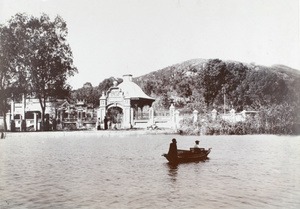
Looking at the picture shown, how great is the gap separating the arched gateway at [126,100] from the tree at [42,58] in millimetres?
647

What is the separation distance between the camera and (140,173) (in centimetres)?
474

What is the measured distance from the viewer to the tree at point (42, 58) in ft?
17.0

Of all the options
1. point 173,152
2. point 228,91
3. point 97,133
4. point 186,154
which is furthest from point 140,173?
point 228,91

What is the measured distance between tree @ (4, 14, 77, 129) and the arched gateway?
2.12 feet

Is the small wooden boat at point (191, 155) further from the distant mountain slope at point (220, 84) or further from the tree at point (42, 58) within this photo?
the tree at point (42, 58)

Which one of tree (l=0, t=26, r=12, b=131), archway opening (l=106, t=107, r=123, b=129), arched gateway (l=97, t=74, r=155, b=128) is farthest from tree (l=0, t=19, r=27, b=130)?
archway opening (l=106, t=107, r=123, b=129)

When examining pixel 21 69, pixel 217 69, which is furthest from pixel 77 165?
pixel 217 69

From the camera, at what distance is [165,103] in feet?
17.1

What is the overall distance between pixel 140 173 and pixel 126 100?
1.35 meters

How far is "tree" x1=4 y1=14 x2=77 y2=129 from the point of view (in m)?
5.19

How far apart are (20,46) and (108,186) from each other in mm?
2680

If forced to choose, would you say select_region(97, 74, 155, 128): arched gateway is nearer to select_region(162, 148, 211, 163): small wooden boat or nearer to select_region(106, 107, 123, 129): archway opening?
select_region(106, 107, 123, 129): archway opening

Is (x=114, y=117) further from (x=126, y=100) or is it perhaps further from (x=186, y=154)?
(x=186, y=154)

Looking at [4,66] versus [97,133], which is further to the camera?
[97,133]
